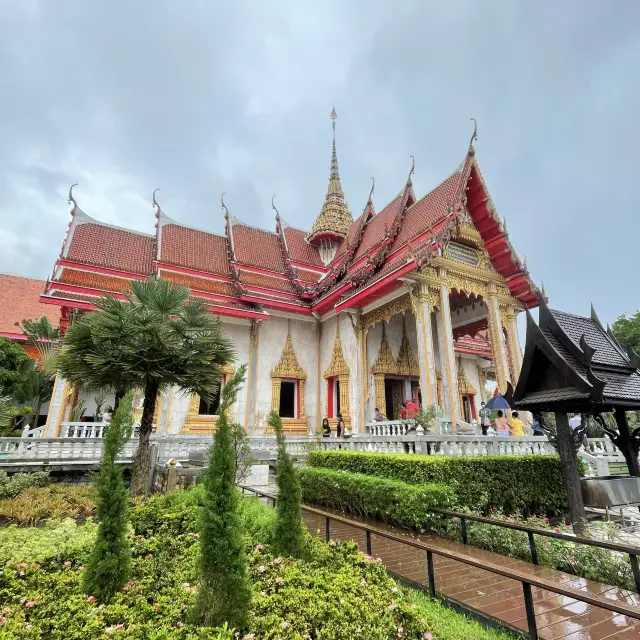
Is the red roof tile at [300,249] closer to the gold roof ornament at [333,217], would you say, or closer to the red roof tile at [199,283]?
the gold roof ornament at [333,217]

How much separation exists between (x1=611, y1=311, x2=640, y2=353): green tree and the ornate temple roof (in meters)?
19.5

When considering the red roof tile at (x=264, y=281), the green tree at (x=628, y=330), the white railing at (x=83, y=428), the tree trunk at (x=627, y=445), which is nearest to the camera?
the tree trunk at (x=627, y=445)

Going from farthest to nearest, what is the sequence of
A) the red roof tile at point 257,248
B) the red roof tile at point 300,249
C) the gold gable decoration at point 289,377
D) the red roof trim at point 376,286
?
1. the red roof tile at point 300,249
2. the red roof tile at point 257,248
3. the gold gable decoration at point 289,377
4. the red roof trim at point 376,286

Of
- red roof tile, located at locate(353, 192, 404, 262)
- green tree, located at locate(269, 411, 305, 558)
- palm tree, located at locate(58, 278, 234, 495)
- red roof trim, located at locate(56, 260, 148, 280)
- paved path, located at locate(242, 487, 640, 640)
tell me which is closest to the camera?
paved path, located at locate(242, 487, 640, 640)

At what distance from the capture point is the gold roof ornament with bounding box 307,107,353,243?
1714 centimetres

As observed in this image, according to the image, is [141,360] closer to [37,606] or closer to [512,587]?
[37,606]

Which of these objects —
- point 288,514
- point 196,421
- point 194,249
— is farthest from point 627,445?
point 194,249

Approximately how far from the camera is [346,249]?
15.6 m

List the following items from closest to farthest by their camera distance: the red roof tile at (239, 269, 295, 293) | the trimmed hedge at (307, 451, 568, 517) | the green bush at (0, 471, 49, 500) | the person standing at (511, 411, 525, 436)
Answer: the trimmed hedge at (307, 451, 568, 517) → the green bush at (0, 471, 49, 500) → the person standing at (511, 411, 525, 436) → the red roof tile at (239, 269, 295, 293)

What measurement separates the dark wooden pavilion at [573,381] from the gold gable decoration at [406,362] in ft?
21.7

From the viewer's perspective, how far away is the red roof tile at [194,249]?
13992mm

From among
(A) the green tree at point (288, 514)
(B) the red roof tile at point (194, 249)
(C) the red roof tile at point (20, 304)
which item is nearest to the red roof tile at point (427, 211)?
(B) the red roof tile at point (194, 249)

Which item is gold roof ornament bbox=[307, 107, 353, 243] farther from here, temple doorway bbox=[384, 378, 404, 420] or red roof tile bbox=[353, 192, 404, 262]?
temple doorway bbox=[384, 378, 404, 420]

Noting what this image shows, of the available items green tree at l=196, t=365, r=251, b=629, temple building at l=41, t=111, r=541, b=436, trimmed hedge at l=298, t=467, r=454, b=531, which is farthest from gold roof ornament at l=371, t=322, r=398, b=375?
green tree at l=196, t=365, r=251, b=629
